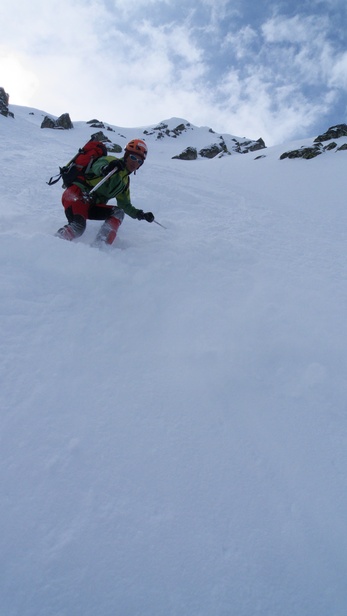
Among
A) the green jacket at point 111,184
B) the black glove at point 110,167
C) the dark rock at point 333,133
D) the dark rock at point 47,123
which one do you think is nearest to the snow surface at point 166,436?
the green jacket at point 111,184

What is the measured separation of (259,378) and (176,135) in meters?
69.0

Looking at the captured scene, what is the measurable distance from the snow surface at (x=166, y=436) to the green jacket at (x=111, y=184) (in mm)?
1185

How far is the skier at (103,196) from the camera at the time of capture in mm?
4465

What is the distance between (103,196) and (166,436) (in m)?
3.94

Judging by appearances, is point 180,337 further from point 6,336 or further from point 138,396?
point 6,336

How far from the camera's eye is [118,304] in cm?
307


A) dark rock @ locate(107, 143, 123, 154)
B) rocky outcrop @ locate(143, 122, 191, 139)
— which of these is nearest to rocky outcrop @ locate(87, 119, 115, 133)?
rocky outcrop @ locate(143, 122, 191, 139)

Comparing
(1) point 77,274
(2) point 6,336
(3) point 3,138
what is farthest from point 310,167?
(2) point 6,336

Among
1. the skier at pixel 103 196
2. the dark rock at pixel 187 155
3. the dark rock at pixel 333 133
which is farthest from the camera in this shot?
the dark rock at pixel 187 155

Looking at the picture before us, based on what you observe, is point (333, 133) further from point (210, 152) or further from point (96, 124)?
point (96, 124)

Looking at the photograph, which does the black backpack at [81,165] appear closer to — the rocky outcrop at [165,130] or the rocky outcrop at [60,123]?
the rocky outcrop at [60,123]

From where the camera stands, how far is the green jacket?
4664 millimetres

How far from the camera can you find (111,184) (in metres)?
4.78

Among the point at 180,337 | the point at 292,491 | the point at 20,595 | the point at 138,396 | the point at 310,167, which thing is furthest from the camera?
the point at 310,167
